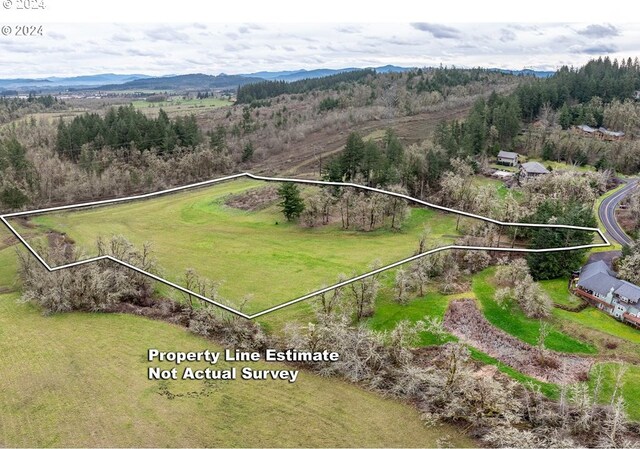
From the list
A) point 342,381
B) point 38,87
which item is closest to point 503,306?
point 342,381

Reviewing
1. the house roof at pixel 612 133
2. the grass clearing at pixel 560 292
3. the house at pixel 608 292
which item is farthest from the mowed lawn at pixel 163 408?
the house roof at pixel 612 133

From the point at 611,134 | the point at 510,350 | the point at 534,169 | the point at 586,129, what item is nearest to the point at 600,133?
the point at 611,134

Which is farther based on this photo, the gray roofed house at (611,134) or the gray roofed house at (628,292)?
the gray roofed house at (611,134)

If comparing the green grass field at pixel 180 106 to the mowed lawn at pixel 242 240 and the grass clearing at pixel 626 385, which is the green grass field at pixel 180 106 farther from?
the grass clearing at pixel 626 385

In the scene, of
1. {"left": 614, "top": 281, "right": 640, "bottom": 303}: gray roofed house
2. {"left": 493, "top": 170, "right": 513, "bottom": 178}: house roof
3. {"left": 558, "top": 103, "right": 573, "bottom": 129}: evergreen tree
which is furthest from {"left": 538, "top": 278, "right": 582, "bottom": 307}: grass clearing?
{"left": 558, "top": 103, "right": 573, "bottom": 129}: evergreen tree

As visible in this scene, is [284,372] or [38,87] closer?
[284,372]

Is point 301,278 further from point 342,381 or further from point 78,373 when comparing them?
point 78,373
